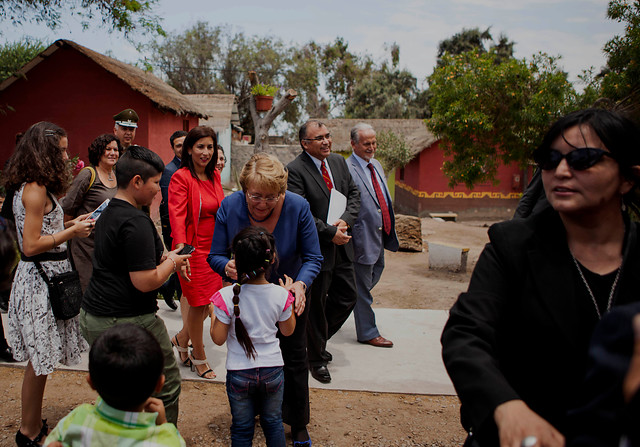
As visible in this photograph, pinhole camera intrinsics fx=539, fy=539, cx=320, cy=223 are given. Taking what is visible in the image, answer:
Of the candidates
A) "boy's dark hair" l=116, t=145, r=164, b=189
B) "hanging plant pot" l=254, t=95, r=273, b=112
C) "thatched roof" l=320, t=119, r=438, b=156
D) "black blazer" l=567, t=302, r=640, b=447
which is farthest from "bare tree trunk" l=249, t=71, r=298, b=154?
"black blazer" l=567, t=302, r=640, b=447

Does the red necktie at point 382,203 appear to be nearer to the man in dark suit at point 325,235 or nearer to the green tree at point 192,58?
the man in dark suit at point 325,235

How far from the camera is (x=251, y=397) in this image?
2.77 m

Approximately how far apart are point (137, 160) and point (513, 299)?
1964mm

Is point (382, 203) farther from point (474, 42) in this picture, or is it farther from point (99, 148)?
point (474, 42)

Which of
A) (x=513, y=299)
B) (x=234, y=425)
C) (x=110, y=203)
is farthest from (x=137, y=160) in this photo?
(x=513, y=299)

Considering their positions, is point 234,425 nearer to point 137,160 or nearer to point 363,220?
point 137,160

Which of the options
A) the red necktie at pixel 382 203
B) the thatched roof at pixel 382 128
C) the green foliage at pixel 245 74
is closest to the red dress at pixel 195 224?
the red necktie at pixel 382 203

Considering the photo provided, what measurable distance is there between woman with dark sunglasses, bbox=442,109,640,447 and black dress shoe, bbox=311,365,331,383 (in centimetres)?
276

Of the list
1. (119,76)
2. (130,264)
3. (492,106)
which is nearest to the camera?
(130,264)

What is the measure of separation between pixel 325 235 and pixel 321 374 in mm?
1111

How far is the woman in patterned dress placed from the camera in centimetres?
294

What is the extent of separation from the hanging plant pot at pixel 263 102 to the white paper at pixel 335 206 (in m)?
12.7

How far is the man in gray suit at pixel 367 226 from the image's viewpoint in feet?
16.5

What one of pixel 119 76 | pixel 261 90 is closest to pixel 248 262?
pixel 119 76
